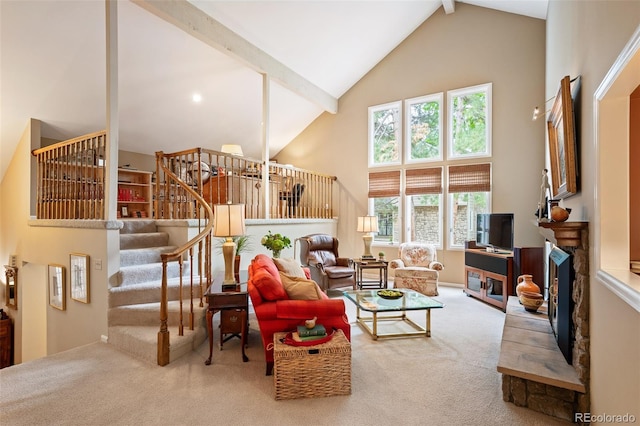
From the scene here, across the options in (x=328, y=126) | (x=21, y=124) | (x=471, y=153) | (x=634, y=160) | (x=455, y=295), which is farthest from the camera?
(x=328, y=126)

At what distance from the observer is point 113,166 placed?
11.3 feet

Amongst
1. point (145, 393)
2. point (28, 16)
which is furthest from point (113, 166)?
point (145, 393)

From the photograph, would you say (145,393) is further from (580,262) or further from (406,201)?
(406,201)

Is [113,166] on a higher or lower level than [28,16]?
lower

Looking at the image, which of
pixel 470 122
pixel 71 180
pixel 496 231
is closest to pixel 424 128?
pixel 470 122

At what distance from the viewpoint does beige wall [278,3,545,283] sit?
17.4 feet

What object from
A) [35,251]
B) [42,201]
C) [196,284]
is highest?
[42,201]

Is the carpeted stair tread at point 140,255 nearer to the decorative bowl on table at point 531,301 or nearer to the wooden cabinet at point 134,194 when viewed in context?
the wooden cabinet at point 134,194

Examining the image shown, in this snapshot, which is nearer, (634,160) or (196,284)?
(634,160)

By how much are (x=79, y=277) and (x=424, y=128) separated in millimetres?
6217

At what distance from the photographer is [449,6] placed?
19.2 ft

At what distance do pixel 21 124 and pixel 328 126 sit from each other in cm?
562

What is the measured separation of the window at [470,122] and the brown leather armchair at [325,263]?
2.99 meters

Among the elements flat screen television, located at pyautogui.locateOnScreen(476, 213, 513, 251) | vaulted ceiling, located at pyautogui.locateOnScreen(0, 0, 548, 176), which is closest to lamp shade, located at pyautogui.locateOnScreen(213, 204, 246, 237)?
vaulted ceiling, located at pyautogui.locateOnScreen(0, 0, 548, 176)
